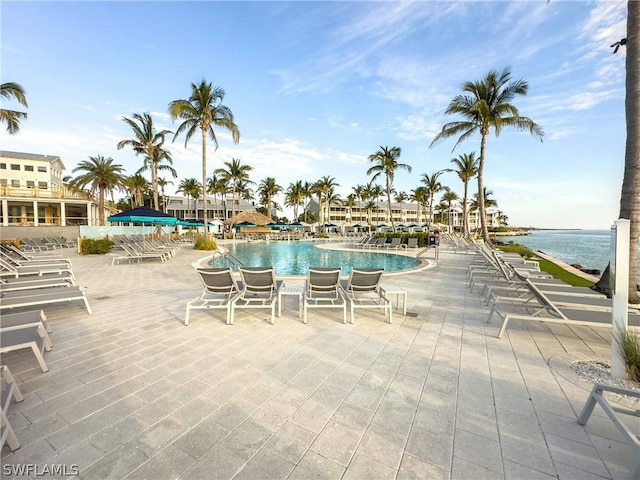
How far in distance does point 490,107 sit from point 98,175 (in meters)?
34.6

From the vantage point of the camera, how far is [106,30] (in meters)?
9.75

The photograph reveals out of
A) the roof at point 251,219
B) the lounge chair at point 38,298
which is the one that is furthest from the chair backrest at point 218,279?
the roof at point 251,219

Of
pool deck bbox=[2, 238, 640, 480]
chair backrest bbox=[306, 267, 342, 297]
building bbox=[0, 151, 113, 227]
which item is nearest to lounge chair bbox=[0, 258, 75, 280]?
pool deck bbox=[2, 238, 640, 480]

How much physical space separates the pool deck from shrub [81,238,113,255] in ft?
48.7

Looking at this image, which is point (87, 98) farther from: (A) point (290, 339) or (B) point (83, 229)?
(A) point (290, 339)

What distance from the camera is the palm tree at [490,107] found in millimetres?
16905

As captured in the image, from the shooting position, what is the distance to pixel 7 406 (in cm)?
205

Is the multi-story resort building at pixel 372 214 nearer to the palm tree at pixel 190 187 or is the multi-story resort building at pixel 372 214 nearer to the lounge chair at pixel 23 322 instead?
the palm tree at pixel 190 187

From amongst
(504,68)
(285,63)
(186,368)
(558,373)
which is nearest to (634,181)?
(558,373)

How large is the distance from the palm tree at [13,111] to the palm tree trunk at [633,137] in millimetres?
25160

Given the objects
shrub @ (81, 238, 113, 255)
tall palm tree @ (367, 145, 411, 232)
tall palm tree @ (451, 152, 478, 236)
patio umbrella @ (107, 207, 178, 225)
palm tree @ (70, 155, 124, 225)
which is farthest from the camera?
tall palm tree @ (451, 152, 478, 236)

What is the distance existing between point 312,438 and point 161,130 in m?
29.0

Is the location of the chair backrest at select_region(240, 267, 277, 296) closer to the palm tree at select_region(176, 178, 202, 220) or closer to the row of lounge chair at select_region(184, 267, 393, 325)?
the row of lounge chair at select_region(184, 267, 393, 325)

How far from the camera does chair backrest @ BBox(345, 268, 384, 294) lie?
5.27 metres
